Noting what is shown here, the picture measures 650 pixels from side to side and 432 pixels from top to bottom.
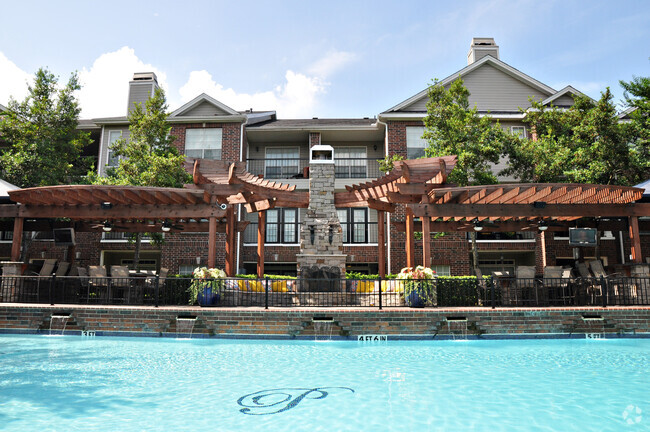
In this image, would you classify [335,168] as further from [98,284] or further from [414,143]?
[98,284]

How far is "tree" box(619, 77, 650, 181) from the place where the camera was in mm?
16406

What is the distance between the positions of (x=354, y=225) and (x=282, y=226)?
3.87 m

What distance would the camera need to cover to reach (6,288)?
505 inches

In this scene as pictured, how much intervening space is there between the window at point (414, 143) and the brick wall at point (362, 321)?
42.3 ft

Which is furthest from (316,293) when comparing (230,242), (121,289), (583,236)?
(583,236)

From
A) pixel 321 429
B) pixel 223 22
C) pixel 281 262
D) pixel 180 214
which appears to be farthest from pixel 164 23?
pixel 281 262

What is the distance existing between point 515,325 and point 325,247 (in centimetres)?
667

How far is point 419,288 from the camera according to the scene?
1155cm

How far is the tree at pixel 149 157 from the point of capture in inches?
690

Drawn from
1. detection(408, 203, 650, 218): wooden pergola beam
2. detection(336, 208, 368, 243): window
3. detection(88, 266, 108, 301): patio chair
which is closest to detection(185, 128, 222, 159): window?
detection(336, 208, 368, 243): window

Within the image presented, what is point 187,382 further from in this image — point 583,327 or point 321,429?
point 583,327

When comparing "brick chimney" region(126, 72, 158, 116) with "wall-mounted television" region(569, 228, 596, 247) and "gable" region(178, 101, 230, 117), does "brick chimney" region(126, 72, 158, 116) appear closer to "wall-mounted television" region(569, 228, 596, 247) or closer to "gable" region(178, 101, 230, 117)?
"gable" region(178, 101, 230, 117)

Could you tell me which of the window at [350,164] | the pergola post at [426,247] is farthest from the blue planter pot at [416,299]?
the window at [350,164]

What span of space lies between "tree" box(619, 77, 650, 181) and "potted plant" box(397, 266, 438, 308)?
34.4ft
